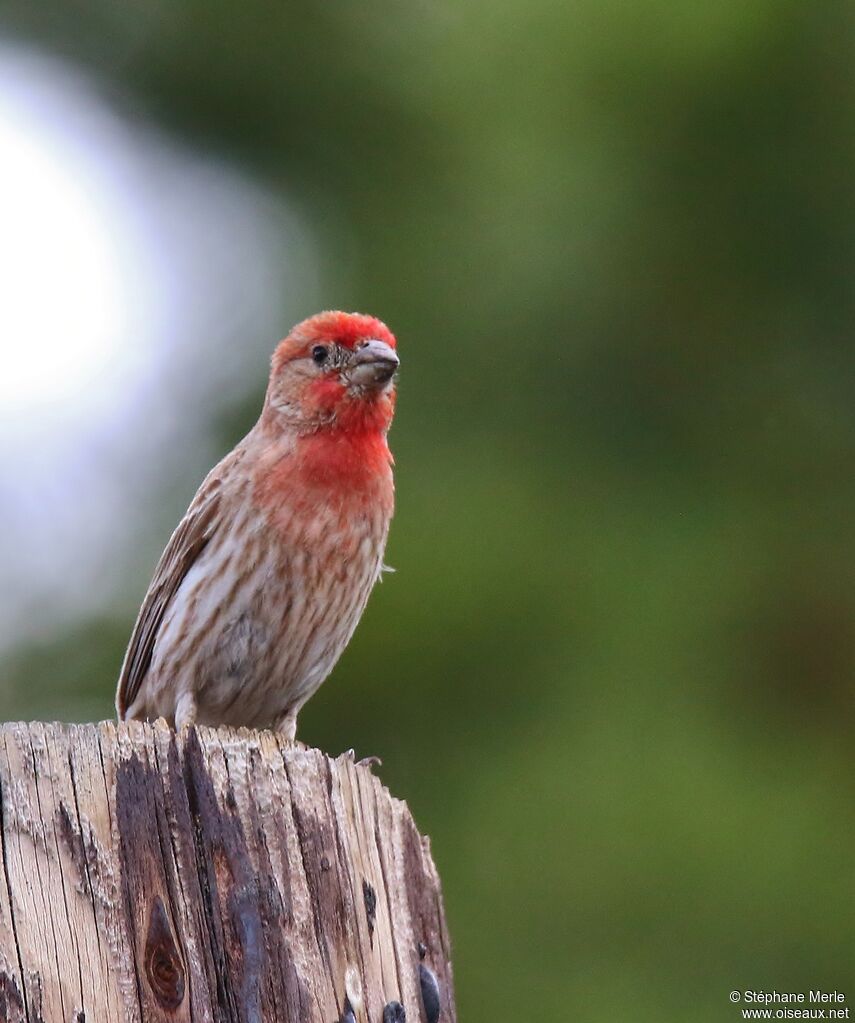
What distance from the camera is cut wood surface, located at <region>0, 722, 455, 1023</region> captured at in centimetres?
360

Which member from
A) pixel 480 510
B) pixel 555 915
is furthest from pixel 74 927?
pixel 480 510

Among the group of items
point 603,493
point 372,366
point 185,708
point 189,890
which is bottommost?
point 189,890

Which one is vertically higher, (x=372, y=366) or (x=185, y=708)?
(x=372, y=366)

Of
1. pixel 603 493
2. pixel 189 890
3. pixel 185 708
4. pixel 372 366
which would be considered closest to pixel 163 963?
pixel 189 890

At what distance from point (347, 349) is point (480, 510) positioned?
197 centimetres

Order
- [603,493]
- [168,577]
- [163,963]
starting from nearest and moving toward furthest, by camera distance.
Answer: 1. [163,963]
2. [168,577]
3. [603,493]

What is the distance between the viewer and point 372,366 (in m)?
6.68

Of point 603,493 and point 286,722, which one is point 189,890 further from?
point 603,493

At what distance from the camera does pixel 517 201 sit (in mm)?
9102

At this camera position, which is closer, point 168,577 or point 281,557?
point 281,557

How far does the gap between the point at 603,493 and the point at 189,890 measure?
17.3ft

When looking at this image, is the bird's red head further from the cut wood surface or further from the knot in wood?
the knot in wood

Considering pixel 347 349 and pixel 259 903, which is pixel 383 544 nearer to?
pixel 347 349

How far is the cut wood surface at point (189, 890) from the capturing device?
11.8ft
